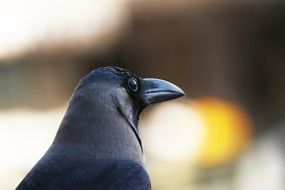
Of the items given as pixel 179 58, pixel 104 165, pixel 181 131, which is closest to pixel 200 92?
pixel 179 58

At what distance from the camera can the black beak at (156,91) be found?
13.4ft

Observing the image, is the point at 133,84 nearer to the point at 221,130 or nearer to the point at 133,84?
the point at 133,84

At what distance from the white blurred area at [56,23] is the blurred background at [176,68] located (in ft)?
0.03

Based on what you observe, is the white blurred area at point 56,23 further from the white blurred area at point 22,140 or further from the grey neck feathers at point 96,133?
the grey neck feathers at point 96,133

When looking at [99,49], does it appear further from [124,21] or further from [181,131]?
[181,131]

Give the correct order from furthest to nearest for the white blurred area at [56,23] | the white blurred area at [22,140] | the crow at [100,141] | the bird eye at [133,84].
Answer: the white blurred area at [56,23]
the white blurred area at [22,140]
the bird eye at [133,84]
the crow at [100,141]

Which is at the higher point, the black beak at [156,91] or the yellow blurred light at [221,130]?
the black beak at [156,91]

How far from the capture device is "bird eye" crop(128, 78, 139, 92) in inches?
158

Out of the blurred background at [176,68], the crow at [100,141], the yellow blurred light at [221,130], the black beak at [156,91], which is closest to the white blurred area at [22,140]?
the blurred background at [176,68]

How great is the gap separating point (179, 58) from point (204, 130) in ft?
2.71

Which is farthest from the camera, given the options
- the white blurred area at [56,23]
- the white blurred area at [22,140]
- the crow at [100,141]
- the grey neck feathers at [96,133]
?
the white blurred area at [56,23]

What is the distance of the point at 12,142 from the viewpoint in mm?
8750

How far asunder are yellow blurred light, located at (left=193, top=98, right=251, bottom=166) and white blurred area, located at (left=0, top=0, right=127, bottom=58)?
95 centimetres

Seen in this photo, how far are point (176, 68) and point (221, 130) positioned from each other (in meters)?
0.55
